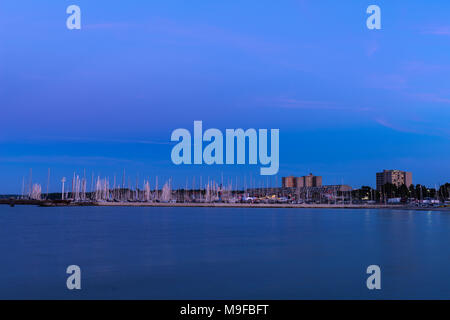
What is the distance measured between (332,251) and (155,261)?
45.8ft

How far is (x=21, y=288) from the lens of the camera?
19516mm

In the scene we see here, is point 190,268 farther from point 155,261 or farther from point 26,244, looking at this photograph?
point 26,244

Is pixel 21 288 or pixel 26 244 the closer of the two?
pixel 21 288

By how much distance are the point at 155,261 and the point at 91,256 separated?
217 inches

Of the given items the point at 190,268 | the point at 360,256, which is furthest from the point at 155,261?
the point at 360,256

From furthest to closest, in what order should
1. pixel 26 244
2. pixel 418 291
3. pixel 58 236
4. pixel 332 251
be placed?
pixel 58 236
pixel 26 244
pixel 332 251
pixel 418 291

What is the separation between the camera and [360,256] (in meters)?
30.7
